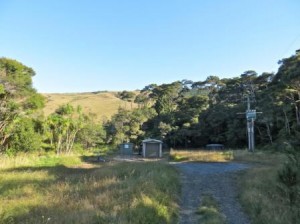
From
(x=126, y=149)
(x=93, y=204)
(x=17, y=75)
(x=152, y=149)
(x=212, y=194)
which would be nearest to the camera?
(x=93, y=204)

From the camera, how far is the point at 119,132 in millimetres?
69188

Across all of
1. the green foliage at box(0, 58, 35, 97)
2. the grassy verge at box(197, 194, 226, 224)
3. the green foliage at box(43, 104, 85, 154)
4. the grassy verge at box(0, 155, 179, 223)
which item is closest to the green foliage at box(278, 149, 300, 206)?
the grassy verge at box(197, 194, 226, 224)

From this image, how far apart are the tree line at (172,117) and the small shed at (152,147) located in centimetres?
993

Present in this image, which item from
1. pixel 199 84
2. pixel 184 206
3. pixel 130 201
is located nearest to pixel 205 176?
pixel 184 206

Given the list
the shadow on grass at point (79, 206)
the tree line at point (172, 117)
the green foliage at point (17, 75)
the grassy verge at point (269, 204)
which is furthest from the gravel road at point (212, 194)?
the green foliage at point (17, 75)

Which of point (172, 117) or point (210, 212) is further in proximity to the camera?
point (172, 117)

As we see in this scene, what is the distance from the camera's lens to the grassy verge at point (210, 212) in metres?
8.90

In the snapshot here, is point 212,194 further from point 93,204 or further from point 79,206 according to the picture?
point 79,206

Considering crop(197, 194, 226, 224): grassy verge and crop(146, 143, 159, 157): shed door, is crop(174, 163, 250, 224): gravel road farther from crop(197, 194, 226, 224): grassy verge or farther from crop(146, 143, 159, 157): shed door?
crop(146, 143, 159, 157): shed door

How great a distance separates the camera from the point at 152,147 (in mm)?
53188

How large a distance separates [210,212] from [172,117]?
193 feet

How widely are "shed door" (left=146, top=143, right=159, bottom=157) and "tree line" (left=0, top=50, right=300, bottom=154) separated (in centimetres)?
1029

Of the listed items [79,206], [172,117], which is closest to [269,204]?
[79,206]

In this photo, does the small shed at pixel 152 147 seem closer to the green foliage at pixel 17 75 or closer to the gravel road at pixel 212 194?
the green foliage at pixel 17 75
